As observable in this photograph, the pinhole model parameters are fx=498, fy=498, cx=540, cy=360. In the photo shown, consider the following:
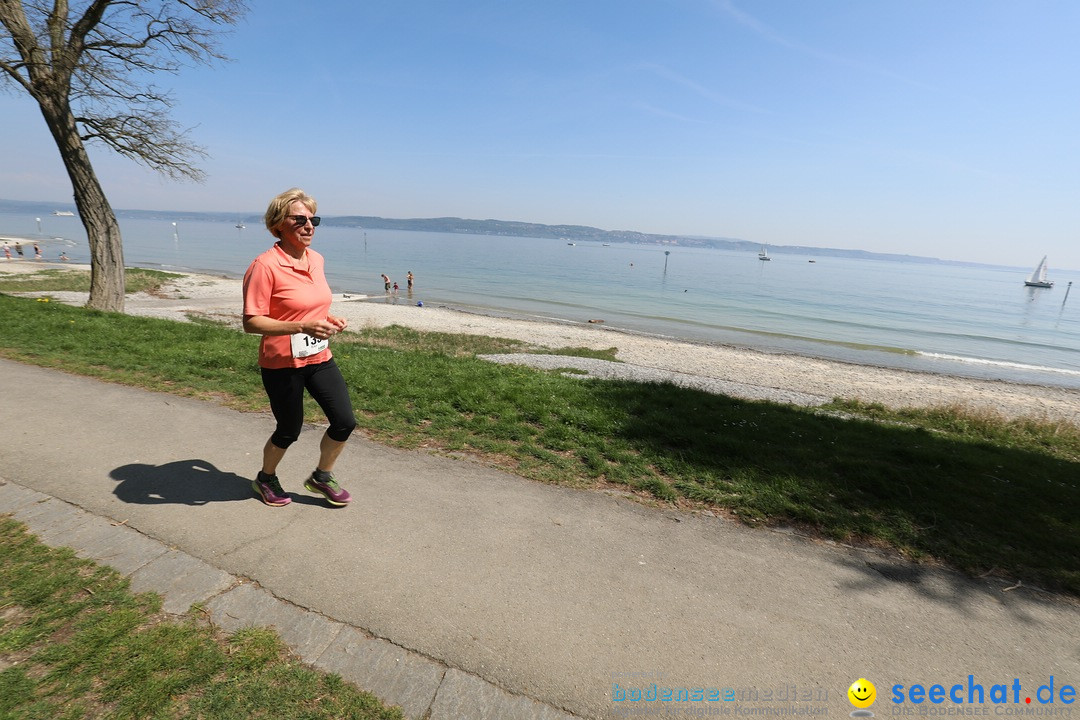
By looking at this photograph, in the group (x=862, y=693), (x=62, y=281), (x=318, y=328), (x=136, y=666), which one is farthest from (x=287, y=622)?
(x=62, y=281)

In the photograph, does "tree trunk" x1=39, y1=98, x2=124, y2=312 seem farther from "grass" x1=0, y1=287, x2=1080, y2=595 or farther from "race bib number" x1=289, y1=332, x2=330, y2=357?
"race bib number" x1=289, y1=332, x2=330, y2=357

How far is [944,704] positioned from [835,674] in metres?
0.46

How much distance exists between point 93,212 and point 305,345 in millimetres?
12220

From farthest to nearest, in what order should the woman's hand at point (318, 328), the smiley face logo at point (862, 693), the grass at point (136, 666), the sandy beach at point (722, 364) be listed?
1. the sandy beach at point (722, 364)
2. the woman's hand at point (318, 328)
3. the smiley face logo at point (862, 693)
4. the grass at point (136, 666)

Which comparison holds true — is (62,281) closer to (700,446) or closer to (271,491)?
(271,491)

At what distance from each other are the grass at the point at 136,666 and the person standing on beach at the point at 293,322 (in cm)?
133

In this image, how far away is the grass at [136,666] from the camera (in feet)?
6.44

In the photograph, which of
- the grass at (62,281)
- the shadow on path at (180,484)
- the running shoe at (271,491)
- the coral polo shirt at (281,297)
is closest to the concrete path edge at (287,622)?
the shadow on path at (180,484)

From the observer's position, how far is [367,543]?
3238mm

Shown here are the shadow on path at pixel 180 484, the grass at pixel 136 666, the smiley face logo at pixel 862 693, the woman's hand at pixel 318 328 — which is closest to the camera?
the grass at pixel 136 666

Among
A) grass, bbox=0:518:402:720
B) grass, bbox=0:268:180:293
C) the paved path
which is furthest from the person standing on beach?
grass, bbox=0:268:180:293

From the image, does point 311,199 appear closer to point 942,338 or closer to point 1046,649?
point 1046,649

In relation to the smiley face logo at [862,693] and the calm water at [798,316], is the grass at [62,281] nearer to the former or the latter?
the calm water at [798,316]

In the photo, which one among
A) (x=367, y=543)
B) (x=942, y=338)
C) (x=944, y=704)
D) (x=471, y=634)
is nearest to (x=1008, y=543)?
(x=944, y=704)
